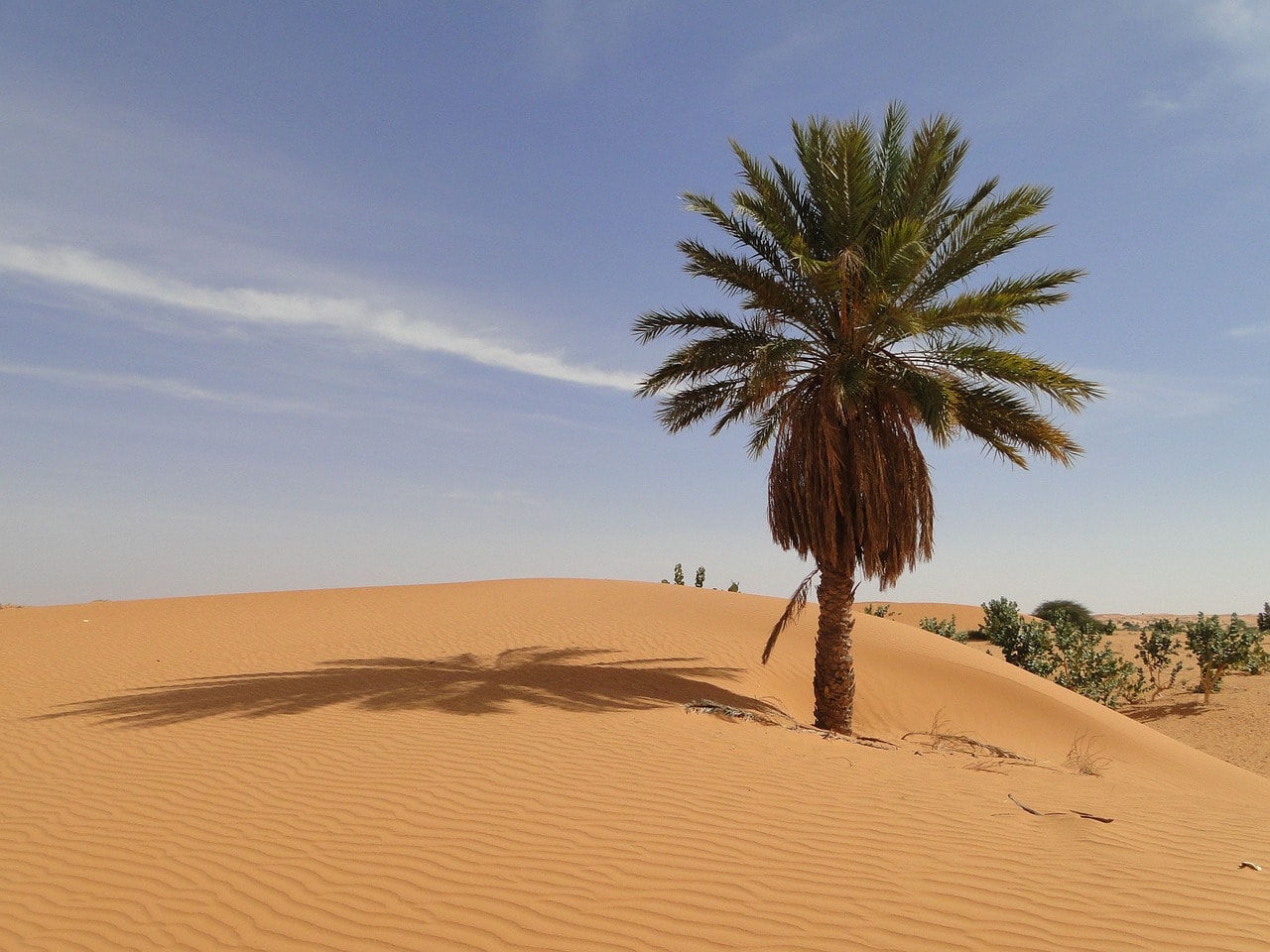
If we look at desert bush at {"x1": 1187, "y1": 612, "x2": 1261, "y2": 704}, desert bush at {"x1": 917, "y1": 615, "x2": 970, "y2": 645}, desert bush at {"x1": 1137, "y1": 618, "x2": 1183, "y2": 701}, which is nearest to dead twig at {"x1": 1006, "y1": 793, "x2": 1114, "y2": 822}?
desert bush at {"x1": 1187, "y1": 612, "x2": 1261, "y2": 704}

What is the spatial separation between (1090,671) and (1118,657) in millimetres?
2263

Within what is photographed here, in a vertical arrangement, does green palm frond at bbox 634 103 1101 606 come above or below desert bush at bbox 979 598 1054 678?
above

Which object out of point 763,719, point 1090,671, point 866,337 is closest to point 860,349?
point 866,337

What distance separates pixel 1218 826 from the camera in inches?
268

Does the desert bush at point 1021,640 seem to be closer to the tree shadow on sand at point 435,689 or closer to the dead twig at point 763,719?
the tree shadow on sand at point 435,689

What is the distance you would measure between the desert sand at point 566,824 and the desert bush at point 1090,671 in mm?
8073

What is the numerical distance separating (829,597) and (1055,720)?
653 centimetres

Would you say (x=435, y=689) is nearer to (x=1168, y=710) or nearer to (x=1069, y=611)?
(x=1168, y=710)

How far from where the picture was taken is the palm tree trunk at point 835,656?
1259 cm

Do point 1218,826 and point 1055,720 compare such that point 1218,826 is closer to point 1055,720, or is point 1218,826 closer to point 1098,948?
point 1098,948

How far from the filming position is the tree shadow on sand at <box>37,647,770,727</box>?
1123 centimetres

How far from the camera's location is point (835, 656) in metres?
12.7

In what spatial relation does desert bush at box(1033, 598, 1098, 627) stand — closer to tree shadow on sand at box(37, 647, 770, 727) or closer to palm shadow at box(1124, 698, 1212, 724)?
palm shadow at box(1124, 698, 1212, 724)

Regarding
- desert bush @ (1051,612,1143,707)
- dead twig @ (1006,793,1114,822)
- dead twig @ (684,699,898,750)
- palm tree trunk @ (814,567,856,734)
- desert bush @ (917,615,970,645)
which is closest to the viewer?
dead twig @ (1006,793,1114,822)
